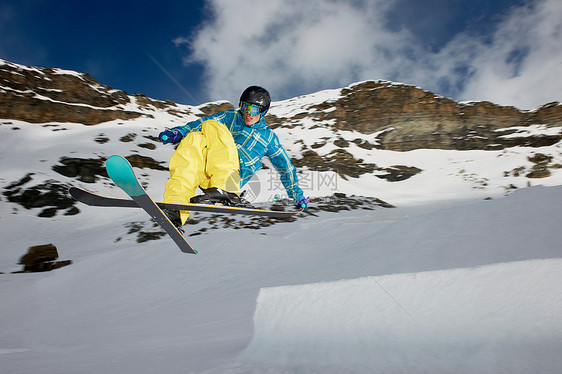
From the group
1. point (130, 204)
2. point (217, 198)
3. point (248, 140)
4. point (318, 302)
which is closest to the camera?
point (318, 302)

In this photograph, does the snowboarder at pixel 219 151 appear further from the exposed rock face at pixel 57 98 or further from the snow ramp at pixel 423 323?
the exposed rock face at pixel 57 98

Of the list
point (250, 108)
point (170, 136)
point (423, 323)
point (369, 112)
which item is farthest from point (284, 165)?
point (369, 112)

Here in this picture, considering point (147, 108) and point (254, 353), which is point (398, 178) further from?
point (147, 108)

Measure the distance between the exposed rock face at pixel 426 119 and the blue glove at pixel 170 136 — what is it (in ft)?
98.0

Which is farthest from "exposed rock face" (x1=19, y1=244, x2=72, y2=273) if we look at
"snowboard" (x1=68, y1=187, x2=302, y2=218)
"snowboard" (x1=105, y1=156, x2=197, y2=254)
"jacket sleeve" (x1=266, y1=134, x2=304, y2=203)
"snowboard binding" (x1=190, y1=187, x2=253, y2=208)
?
"jacket sleeve" (x1=266, y1=134, x2=304, y2=203)

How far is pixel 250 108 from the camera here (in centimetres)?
379

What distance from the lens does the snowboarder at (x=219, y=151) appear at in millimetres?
3211

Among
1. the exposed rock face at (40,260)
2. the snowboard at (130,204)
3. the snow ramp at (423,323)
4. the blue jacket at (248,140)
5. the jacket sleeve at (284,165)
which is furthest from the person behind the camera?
the exposed rock face at (40,260)

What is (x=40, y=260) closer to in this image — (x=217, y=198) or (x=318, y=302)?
(x=217, y=198)

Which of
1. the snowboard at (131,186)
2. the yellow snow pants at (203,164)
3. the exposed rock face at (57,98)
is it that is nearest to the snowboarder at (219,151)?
the yellow snow pants at (203,164)

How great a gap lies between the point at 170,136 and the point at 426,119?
37289mm

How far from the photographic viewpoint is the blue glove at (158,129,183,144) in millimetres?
3361

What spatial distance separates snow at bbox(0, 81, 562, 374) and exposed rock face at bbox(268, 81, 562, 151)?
94.5ft

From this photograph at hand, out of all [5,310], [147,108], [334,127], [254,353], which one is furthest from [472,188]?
[147,108]
